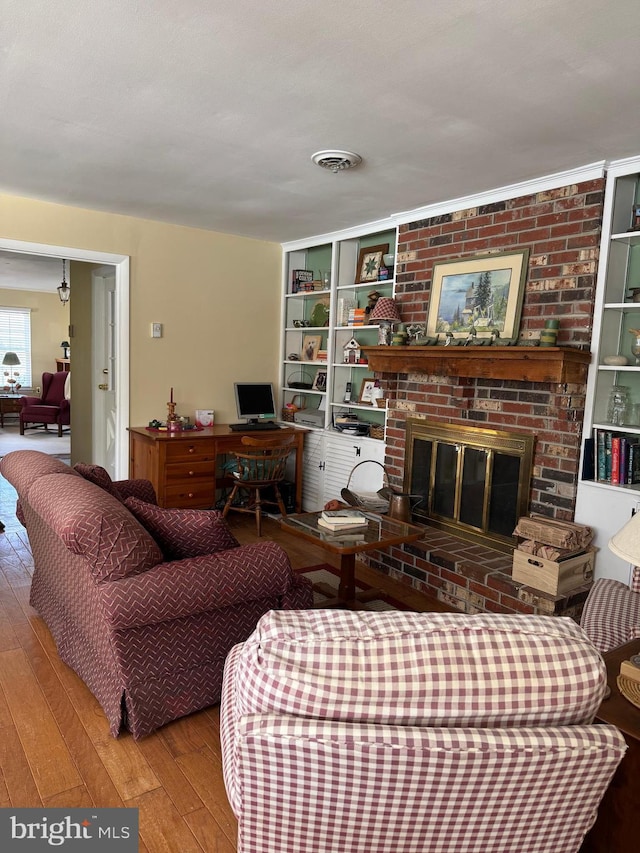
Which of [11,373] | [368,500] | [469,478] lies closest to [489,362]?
[469,478]

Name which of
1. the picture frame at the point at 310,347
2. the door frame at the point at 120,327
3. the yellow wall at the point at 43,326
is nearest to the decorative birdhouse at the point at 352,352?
the picture frame at the point at 310,347

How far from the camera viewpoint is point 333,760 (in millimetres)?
1046

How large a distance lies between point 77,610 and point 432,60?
2.38 metres

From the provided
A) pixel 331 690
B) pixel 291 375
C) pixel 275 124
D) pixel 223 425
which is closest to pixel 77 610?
pixel 331 690

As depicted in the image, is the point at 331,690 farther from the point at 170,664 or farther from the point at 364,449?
the point at 364,449

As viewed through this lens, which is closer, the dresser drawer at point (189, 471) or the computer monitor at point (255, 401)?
the dresser drawer at point (189, 471)

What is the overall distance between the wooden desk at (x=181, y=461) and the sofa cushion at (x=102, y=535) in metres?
2.23

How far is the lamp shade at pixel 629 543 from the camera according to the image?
4.45ft

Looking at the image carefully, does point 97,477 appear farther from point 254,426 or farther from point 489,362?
point 254,426

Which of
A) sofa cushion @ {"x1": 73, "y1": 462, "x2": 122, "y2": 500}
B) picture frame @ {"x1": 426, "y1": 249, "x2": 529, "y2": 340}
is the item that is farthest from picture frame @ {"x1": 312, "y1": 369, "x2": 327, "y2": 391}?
sofa cushion @ {"x1": 73, "y1": 462, "x2": 122, "y2": 500}

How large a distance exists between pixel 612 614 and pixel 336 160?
94.1 inches

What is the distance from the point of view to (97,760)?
202cm

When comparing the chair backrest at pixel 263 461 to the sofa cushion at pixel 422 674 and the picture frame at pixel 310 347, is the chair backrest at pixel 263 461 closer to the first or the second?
the picture frame at pixel 310 347

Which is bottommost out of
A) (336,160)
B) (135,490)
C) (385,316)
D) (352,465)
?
(352,465)
